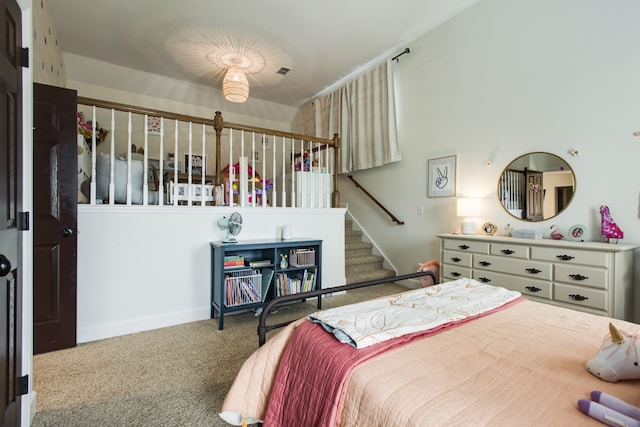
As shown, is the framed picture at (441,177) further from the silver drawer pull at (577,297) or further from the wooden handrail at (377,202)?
the silver drawer pull at (577,297)

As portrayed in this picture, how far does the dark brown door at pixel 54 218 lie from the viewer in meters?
2.12

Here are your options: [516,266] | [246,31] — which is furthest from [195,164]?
[516,266]

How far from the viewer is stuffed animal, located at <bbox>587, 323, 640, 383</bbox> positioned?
84cm

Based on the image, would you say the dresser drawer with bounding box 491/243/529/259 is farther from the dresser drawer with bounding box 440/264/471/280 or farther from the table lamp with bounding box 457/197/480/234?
the table lamp with bounding box 457/197/480/234

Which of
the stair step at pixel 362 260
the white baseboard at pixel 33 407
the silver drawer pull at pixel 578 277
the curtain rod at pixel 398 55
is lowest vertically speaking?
the white baseboard at pixel 33 407

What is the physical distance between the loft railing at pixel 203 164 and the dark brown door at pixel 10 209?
3.81 feet

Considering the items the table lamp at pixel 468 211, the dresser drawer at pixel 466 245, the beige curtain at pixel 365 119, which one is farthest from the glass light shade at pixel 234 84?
the dresser drawer at pixel 466 245

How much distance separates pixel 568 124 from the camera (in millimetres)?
2680

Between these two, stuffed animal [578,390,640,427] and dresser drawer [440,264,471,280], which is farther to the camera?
dresser drawer [440,264,471,280]

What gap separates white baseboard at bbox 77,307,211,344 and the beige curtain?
10.5ft

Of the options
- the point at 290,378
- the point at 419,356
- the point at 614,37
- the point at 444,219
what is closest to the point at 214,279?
the point at 290,378

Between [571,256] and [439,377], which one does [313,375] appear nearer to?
[439,377]

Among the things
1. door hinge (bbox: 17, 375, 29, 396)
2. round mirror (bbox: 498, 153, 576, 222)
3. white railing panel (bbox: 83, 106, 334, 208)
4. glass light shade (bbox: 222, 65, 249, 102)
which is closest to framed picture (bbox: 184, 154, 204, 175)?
white railing panel (bbox: 83, 106, 334, 208)

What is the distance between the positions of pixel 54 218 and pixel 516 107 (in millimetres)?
4244
